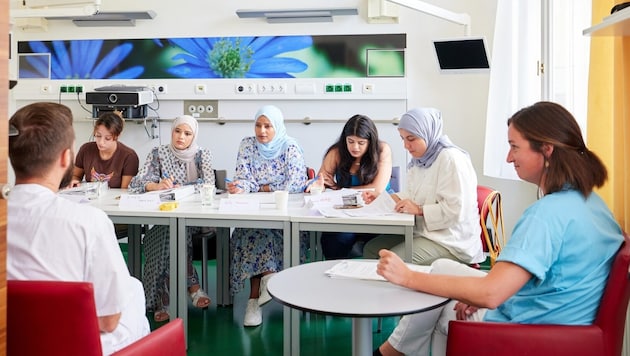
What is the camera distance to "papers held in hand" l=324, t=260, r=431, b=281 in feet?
6.47

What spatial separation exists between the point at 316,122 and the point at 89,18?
245cm

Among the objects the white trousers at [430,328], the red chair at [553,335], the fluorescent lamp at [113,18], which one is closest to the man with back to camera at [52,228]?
the red chair at [553,335]

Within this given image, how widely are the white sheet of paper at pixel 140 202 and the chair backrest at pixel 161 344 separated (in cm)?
155

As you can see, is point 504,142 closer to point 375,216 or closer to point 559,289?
point 375,216

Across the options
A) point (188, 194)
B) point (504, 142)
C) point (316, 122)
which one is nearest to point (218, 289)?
point (188, 194)

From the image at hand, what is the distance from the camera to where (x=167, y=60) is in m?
5.85

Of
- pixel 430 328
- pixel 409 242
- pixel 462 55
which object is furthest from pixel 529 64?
pixel 430 328

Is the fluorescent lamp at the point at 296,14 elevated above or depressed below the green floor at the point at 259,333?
above

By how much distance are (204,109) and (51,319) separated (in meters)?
4.44

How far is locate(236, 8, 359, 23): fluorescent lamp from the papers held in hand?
12.2 feet

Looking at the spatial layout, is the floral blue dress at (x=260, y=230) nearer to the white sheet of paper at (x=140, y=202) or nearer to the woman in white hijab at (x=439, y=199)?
the white sheet of paper at (x=140, y=202)

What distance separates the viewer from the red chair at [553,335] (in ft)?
5.45

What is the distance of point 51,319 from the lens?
1.46 meters

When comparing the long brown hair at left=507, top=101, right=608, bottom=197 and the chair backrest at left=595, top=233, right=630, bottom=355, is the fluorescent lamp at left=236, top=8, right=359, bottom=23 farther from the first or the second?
the chair backrest at left=595, top=233, right=630, bottom=355
